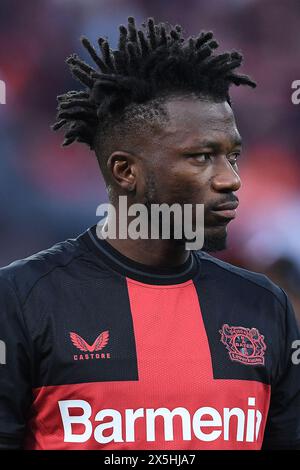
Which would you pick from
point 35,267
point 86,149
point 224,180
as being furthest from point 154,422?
point 86,149

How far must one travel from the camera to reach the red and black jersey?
2.46 metres

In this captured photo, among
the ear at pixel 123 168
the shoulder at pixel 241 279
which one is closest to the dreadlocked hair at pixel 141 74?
the ear at pixel 123 168

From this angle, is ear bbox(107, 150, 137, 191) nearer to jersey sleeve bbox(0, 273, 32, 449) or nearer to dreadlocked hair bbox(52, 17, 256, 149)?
dreadlocked hair bbox(52, 17, 256, 149)

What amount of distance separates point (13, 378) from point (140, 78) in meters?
1.08

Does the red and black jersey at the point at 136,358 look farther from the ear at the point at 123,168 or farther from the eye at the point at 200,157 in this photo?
the eye at the point at 200,157

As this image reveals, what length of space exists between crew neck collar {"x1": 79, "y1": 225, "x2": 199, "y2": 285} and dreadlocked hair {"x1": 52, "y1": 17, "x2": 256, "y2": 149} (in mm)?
396

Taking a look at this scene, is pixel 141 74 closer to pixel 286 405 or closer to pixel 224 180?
pixel 224 180

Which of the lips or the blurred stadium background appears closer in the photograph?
the lips

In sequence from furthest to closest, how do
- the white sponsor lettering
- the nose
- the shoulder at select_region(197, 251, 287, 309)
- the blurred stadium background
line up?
1. the blurred stadium background
2. the shoulder at select_region(197, 251, 287, 309)
3. the nose
4. the white sponsor lettering

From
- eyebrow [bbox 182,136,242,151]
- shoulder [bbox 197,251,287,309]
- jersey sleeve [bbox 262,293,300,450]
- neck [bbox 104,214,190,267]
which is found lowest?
jersey sleeve [bbox 262,293,300,450]

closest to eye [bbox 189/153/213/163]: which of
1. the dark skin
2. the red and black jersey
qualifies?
the dark skin

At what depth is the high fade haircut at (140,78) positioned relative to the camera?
269 cm

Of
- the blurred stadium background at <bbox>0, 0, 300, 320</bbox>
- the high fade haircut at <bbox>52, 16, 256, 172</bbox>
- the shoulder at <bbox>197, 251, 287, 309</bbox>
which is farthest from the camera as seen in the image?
the blurred stadium background at <bbox>0, 0, 300, 320</bbox>

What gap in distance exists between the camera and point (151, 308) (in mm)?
2641
